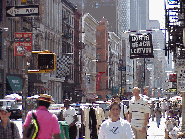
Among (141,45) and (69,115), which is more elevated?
(141,45)

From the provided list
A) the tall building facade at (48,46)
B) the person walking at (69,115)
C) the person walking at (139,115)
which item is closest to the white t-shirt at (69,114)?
the person walking at (69,115)

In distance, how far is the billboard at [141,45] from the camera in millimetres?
25353

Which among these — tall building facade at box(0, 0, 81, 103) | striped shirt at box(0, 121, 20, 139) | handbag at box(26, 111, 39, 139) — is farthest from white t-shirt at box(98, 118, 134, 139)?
tall building facade at box(0, 0, 81, 103)

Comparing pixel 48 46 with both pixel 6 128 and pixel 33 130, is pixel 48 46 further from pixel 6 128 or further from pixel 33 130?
pixel 33 130

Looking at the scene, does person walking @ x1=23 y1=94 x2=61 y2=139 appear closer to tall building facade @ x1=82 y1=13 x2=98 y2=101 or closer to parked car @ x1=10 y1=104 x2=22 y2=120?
parked car @ x1=10 y1=104 x2=22 y2=120

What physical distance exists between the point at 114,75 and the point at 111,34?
1141 cm

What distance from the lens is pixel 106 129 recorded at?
805cm

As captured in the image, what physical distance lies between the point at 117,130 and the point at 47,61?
12111mm

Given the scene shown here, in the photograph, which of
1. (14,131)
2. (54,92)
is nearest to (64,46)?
(54,92)

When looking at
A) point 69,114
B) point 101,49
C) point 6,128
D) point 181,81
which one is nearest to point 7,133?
point 6,128

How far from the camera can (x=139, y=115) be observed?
13.2 metres

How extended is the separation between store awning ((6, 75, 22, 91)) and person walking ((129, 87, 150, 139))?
32.2 metres

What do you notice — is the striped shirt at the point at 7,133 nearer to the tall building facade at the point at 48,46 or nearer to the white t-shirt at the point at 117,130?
the white t-shirt at the point at 117,130

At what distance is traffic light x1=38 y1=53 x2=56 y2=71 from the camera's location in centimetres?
1980
